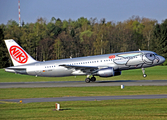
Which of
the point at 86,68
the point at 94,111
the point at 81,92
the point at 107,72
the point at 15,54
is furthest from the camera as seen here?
the point at 15,54

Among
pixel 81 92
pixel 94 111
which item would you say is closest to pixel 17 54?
pixel 81 92

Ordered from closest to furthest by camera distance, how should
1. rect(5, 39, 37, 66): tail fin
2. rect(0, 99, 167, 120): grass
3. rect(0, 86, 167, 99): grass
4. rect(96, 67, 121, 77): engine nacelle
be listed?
1. rect(0, 99, 167, 120): grass
2. rect(0, 86, 167, 99): grass
3. rect(96, 67, 121, 77): engine nacelle
4. rect(5, 39, 37, 66): tail fin

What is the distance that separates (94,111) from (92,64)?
964 inches

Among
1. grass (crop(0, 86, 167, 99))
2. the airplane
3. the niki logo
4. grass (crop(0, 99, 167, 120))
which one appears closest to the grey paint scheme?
the airplane

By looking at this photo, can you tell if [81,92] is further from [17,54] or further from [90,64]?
[17,54]

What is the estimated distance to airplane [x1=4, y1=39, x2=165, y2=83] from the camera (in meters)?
41.9

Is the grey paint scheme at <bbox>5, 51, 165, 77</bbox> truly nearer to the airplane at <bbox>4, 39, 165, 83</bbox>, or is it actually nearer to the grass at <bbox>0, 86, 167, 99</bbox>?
the airplane at <bbox>4, 39, 165, 83</bbox>

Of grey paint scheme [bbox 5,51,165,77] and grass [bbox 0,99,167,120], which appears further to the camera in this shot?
grey paint scheme [bbox 5,51,165,77]

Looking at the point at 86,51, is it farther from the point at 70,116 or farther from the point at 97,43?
the point at 70,116

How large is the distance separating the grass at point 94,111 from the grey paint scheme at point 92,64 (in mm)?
19254

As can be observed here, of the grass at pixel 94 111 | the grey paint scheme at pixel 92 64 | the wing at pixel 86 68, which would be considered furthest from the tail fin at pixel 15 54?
the grass at pixel 94 111

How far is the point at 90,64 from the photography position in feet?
142

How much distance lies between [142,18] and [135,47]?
A: 211 feet

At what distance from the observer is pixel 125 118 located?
16562 mm
